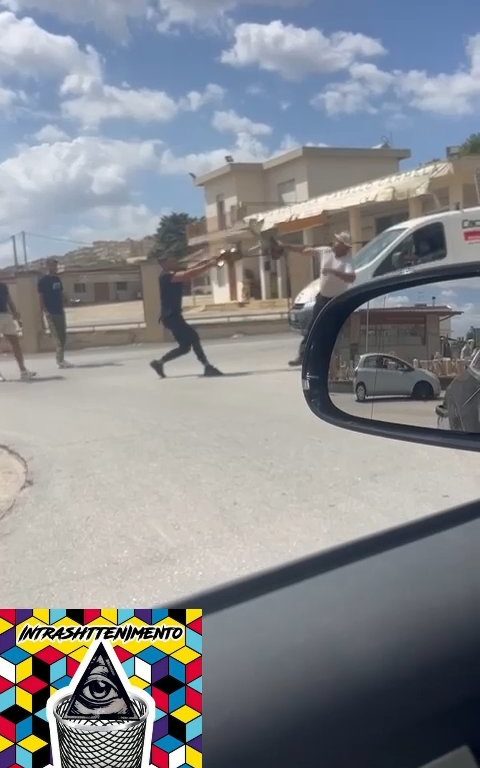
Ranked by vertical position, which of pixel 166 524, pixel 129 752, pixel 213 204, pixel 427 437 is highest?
pixel 213 204

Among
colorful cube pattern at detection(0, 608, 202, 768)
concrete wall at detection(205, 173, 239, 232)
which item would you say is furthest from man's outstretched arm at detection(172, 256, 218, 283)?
concrete wall at detection(205, 173, 239, 232)

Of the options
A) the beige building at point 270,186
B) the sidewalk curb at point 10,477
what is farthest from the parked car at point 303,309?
the beige building at point 270,186

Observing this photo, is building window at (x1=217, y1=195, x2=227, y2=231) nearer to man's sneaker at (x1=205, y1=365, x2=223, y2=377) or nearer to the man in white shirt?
man's sneaker at (x1=205, y1=365, x2=223, y2=377)

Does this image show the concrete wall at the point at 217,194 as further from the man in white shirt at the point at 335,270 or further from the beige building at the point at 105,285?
the man in white shirt at the point at 335,270

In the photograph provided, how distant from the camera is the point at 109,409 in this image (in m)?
7.46

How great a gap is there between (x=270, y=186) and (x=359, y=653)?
33643mm

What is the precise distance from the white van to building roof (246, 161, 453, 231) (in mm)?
7098

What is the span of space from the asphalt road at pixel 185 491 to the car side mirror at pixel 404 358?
100 cm

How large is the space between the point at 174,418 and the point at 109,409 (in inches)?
33.4

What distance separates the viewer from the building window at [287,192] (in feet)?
106

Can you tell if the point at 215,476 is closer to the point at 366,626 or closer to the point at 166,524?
the point at 166,524

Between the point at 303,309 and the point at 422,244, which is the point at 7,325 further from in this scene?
the point at 422,244

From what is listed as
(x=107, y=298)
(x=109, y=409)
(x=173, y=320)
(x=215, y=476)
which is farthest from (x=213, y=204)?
(x=215, y=476)

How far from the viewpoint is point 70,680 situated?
1422 millimetres
